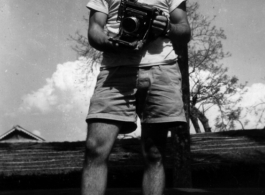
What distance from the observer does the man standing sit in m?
2.27

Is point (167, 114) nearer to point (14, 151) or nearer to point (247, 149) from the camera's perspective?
point (247, 149)

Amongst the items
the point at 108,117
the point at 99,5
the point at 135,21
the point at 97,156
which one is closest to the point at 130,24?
the point at 135,21

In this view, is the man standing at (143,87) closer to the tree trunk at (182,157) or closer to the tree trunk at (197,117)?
the tree trunk at (182,157)

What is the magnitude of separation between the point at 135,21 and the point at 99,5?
0.28 metres

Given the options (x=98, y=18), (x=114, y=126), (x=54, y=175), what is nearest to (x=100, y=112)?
(x=114, y=126)

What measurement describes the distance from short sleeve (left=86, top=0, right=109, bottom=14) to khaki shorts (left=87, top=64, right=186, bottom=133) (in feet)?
1.20

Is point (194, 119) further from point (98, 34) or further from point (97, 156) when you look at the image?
point (97, 156)

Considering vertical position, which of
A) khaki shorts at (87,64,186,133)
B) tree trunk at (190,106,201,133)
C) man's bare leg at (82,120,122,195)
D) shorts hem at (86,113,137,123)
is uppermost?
tree trunk at (190,106,201,133)

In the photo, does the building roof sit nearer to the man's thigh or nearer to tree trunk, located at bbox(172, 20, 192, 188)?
tree trunk, located at bbox(172, 20, 192, 188)

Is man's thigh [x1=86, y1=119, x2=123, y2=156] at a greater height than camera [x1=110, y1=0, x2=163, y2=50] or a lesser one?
lesser

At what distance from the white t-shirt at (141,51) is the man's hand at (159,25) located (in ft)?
0.31

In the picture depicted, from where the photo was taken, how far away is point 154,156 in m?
2.34

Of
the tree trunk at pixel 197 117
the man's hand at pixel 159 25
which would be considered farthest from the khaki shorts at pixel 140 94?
the tree trunk at pixel 197 117

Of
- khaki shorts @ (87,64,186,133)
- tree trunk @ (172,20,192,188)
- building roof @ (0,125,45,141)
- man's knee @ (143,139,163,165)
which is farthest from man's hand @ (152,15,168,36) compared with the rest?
building roof @ (0,125,45,141)
